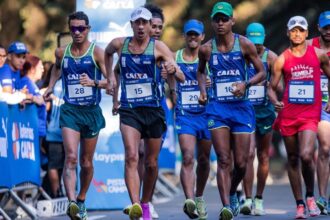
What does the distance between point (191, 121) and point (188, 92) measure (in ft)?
1.25

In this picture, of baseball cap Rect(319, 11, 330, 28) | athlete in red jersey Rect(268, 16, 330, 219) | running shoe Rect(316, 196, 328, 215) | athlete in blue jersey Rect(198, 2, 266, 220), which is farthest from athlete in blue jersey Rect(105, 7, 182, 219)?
baseball cap Rect(319, 11, 330, 28)

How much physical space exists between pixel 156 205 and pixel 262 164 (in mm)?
3418

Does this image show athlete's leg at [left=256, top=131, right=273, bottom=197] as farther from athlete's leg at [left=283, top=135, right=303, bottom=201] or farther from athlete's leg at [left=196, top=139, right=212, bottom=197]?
athlete's leg at [left=283, top=135, right=303, bottom=201]

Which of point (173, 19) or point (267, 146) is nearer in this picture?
point (267, 146)

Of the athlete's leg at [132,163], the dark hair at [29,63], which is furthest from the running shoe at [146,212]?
the dark hair at [29,63]

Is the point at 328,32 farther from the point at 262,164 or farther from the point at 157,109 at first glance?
the point at 157,109

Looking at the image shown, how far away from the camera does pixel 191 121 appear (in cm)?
1686

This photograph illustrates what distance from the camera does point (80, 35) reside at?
16062 mm

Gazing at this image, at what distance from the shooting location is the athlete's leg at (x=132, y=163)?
1470 centimetres

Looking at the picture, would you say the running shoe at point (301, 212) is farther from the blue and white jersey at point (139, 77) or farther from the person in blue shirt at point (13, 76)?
the person in blue shirt at point (13, 76)

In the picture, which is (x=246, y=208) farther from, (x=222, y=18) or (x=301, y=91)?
(x=222, y=18)

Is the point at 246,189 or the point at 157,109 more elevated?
the point at 157,109

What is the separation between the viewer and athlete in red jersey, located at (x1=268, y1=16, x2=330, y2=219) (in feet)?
53.0

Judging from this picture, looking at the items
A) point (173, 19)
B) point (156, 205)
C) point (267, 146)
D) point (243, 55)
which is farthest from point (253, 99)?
point (173, 19)
